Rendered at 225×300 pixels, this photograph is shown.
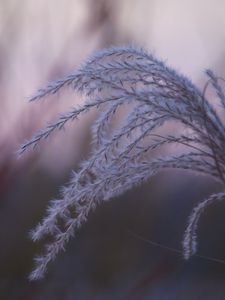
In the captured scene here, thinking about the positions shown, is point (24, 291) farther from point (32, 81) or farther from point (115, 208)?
point (32, 81)

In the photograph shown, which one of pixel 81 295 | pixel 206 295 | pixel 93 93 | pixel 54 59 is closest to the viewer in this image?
pixel 93 93

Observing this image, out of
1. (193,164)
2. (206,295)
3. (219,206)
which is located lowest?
(206,295)

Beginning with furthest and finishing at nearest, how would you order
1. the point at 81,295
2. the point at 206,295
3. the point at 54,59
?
the point at 54,59 < the point at 81,295 < the point at 206,295

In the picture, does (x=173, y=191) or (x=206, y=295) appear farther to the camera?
(x=173, y=191)

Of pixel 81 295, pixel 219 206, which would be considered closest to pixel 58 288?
pixel 81 295

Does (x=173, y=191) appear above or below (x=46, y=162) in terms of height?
below

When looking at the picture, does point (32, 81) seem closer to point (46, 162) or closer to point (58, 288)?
point (46, 162)

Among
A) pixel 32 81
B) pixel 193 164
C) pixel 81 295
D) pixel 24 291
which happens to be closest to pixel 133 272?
pixel 81 295
